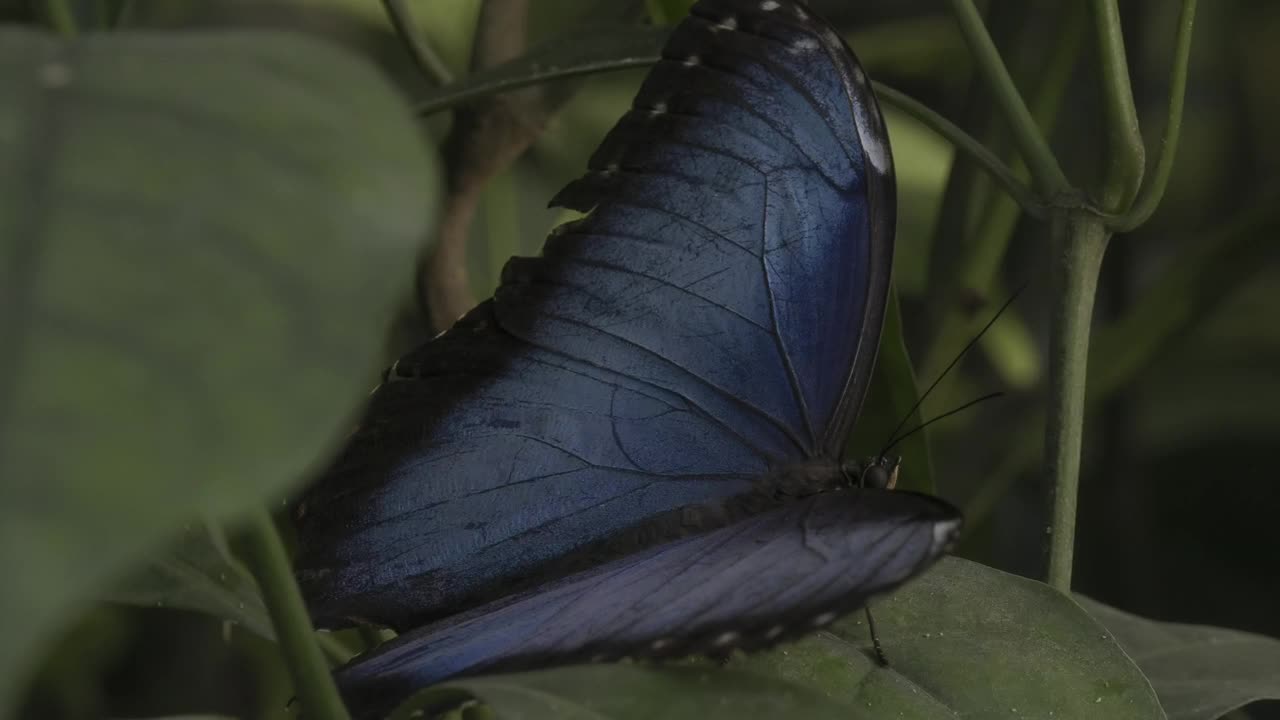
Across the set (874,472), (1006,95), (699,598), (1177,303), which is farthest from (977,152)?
(1177,303)

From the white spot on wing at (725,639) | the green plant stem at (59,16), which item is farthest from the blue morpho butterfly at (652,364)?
the green plant stem at (59,16)

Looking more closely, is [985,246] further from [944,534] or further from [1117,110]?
[944,534]

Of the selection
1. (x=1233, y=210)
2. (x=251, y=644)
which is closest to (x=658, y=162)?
(x=251, y=644)

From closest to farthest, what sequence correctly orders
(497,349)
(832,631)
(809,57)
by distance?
(832,631), (809,57), (497,349)

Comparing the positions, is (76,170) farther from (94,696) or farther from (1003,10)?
(94,696)

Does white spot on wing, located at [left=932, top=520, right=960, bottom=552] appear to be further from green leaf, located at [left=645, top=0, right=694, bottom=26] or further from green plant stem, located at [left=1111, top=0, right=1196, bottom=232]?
green leaf, located at [left=645, top=0, right=694, bottom=26]
